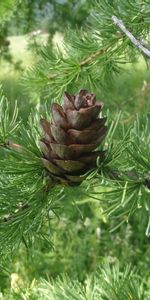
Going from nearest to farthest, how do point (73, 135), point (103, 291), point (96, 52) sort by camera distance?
point (73, 135), point (103, 291), point (96, 52)

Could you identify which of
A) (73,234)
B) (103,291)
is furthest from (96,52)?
(73,234)

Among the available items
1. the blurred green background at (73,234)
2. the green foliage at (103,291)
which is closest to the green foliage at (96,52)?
the green foliage at (103,291)

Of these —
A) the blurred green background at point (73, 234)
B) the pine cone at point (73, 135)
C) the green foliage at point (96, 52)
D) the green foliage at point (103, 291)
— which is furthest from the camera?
the blurred green background at point (73, 234)

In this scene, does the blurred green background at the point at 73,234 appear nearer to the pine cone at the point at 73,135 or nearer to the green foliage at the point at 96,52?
the green foliage at the point at 96,52

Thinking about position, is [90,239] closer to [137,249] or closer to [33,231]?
[137,249]

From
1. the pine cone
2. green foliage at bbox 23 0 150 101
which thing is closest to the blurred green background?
green foliage at bbox 23 0 150 101

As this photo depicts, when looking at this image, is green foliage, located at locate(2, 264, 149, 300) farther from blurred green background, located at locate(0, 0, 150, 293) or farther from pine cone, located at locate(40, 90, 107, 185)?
blurred green background, located at locate(0, 0, 150, 293)

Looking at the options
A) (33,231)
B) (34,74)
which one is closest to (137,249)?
(34,74)

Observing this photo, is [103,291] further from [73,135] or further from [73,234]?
[73,234]
